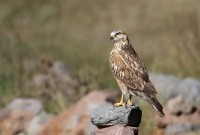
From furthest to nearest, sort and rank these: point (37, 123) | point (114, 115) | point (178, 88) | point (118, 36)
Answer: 1. point (178, 88)
2. point (37, 123)
3. point (118, 36)
4. point (114, 115)

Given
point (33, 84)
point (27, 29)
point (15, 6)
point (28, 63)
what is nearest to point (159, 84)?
point (33, 84)

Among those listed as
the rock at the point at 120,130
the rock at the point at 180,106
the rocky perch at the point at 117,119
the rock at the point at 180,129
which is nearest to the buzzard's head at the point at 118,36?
the rocky perch at the point at 117,119

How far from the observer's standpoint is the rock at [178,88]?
53.7ft

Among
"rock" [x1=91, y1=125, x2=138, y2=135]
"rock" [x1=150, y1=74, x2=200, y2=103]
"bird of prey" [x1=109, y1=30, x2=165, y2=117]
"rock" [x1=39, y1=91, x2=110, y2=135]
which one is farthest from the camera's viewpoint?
"rock" [x1=150, y1=74, x2=200, y2=103]

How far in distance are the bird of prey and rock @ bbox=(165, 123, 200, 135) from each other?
2.55 m

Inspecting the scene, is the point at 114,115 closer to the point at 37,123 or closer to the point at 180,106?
the point at 180,106

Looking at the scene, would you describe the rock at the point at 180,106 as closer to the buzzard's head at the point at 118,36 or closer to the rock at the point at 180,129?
the rock at the point at 180,129

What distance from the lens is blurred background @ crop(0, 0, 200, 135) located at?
60.3 ft

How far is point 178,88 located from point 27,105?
251cm

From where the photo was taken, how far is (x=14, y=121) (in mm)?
16250

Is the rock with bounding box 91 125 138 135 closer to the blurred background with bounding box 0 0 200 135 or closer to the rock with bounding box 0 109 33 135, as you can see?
the blurred background with bounding box 0 0 200 135

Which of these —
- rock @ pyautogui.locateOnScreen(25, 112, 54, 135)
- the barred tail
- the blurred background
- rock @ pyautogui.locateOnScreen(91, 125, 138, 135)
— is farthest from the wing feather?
rock @ pyautogui.locateOnScreen(25, 112, 54, 135)

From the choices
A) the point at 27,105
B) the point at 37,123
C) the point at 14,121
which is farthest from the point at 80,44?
the point at 37,123

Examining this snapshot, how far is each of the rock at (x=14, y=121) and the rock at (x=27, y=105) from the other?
0.53 ft
